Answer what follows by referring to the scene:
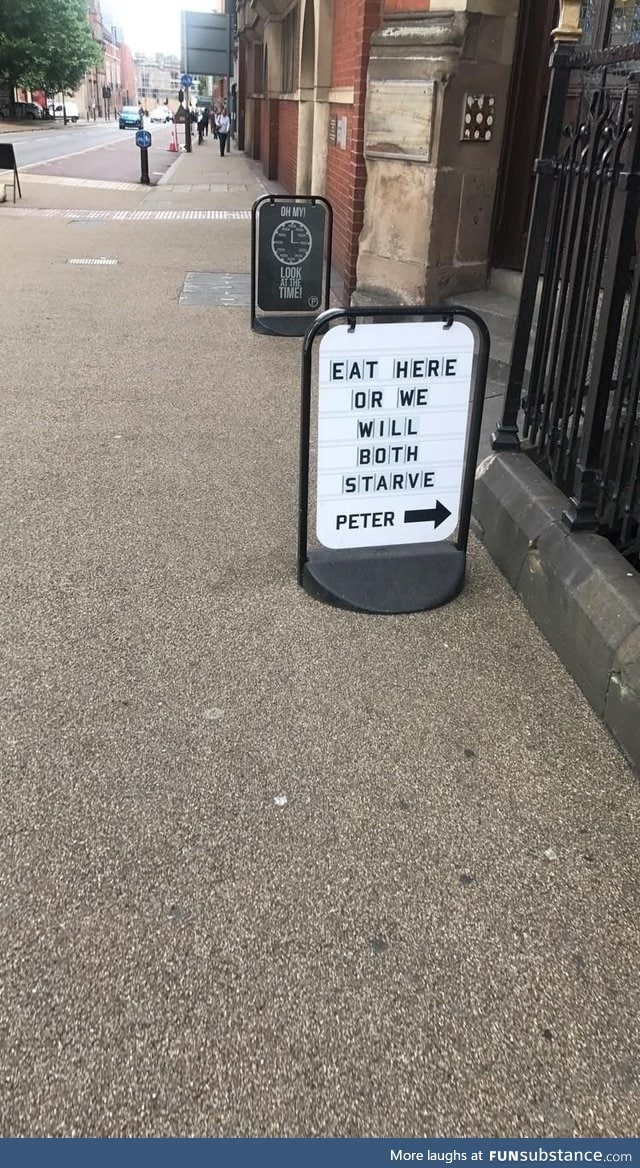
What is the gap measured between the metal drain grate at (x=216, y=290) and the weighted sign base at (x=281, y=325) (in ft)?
4.11

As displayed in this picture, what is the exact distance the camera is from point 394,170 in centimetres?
775

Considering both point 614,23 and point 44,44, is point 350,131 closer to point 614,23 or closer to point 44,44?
point 614,23

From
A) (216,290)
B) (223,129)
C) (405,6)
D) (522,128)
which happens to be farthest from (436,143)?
(223,129)

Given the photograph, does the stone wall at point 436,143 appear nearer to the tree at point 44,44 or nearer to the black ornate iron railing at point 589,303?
the black ornate iron railing at point 589,303

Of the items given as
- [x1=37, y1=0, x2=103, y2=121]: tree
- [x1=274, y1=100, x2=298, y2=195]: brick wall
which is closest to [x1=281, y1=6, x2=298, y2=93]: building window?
[x1=274, y1=100, x2=298, y2=195]: brick wall

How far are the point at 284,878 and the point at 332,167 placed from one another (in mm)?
9722

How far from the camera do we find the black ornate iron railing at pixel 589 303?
334cm

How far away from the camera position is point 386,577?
379 centimetres

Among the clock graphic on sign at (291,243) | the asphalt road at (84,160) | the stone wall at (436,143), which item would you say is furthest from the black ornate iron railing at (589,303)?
the asphalt road at (84,160)

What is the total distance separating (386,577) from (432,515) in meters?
0.32

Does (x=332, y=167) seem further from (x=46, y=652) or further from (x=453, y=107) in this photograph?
(x=46, y=652)

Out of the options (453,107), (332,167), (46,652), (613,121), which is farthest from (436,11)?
(46,652)

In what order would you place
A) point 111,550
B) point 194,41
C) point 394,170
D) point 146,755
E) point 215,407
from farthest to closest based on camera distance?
point 194,41
point 394,170
point 215,407
point 111,550
point 146,755

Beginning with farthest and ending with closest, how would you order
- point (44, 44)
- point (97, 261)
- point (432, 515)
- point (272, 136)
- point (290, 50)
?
point (44, 44) → point (272, 136) → point (290, 50) → point (97, 261) → point (432, 515)
